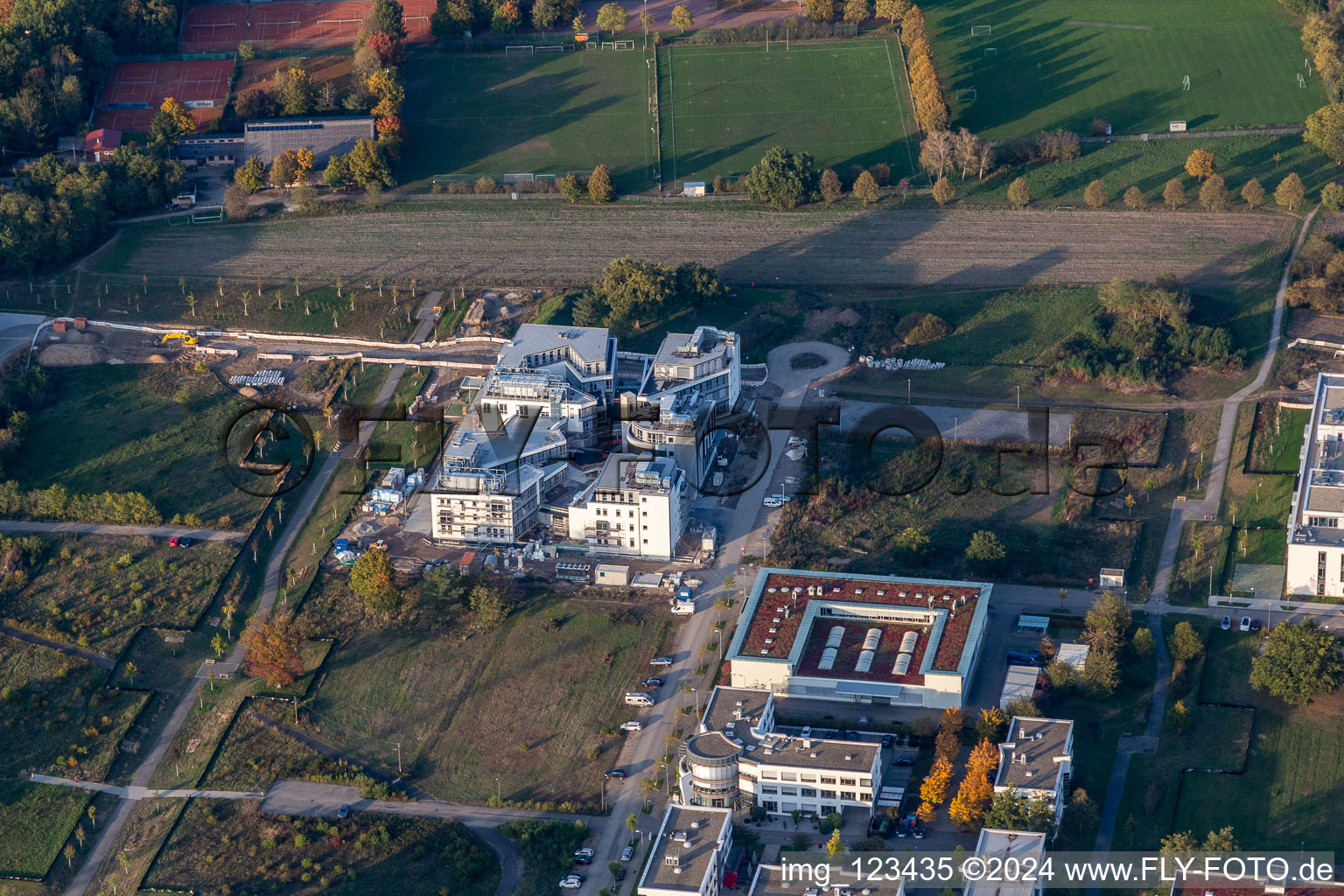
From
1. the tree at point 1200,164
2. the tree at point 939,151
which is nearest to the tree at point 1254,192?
the tree at point 1200,164

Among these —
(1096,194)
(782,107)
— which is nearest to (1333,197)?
(1096,194)

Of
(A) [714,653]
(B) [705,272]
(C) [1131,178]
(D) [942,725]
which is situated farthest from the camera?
(C) [1131,178]

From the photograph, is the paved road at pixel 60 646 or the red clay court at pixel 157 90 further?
the red clay court at pixel 157 90

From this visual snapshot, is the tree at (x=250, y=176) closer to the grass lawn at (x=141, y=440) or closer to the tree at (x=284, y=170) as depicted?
the tree at (x=284, y=170)

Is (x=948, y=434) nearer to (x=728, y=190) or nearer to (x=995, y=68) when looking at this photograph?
(x=728, y=190)

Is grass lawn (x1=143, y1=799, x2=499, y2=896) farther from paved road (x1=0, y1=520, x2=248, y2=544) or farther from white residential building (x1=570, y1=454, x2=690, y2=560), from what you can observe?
white residential building (x1=570, y1=454, x2=690, y2=560)

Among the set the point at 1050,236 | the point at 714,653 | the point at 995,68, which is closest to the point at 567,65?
the point at 995,68
